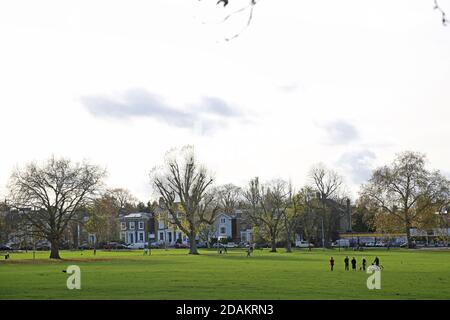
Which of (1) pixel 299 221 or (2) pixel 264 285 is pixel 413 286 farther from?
(1) pixel 299 221

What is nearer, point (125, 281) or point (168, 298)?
point (168, 298)

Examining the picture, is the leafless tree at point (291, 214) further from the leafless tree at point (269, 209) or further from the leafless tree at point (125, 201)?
the leafless tree at point (125, 201)

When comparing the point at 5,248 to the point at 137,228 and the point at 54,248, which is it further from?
the point at 54,248

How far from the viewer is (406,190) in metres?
113

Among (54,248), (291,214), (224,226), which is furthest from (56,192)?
(224,226)

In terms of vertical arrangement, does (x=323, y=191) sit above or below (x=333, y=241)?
above

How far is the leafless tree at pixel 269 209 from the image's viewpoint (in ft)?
373

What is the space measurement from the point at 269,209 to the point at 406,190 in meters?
25.1

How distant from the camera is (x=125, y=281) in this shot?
36.2 m

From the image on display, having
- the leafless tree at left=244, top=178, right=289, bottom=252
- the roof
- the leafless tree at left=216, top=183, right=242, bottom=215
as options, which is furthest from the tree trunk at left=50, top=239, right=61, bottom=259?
the roof

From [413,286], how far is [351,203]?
12533 centimetres

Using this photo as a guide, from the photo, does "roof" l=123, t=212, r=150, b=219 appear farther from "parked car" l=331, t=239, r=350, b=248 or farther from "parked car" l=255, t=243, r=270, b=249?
"parked car" l=331, t=239, r=350, b=248
